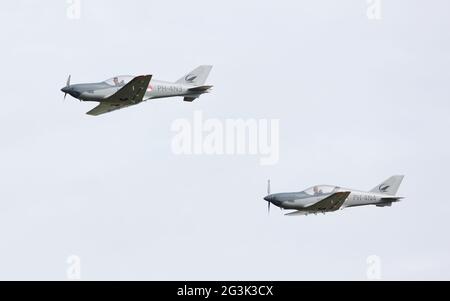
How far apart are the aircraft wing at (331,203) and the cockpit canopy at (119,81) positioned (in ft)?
42.1

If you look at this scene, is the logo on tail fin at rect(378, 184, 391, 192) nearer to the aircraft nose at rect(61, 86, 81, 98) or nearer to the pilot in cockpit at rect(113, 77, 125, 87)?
the pilot in cockpit at rect(113, 77, 125, 87)

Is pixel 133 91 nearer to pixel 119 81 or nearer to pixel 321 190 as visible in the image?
pixel 119 81

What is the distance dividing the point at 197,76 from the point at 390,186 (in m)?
13.9

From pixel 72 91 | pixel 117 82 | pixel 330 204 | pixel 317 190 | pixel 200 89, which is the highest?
pixel 200 89

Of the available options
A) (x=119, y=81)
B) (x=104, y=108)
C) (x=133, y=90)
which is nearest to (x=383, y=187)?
(x=104, y=108)

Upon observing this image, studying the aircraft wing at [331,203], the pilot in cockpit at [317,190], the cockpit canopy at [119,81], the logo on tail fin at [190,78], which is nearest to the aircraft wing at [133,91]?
the cockpit canopy at [119,81]

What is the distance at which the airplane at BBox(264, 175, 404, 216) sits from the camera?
78.7 m

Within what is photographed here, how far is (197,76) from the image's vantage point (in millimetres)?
80875

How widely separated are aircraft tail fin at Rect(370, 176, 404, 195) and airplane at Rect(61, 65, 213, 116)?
506 inches

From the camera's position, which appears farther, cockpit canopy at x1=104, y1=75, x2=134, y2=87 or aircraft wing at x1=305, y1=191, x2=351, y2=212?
aircraft wing at x1=305, y1=191, x2=351, y2=212

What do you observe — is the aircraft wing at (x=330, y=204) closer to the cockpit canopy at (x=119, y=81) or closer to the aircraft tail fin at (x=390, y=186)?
the aircraft tail fin at (x=390, y=186)

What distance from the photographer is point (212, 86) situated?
77.8 m

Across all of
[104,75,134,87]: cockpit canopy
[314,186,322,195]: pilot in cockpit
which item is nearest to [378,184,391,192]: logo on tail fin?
[314,186,322,195]: pilot in cockpit
